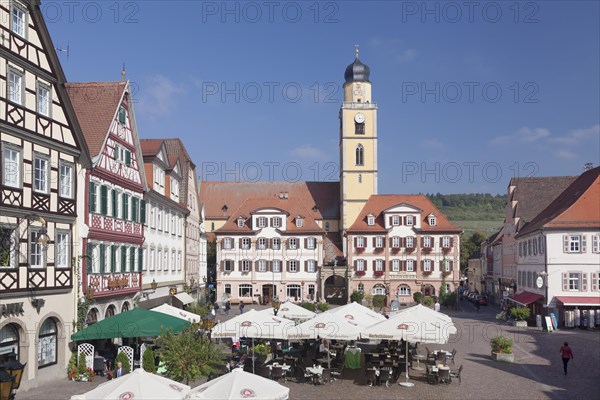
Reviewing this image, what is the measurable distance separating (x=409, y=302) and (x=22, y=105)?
51169mm

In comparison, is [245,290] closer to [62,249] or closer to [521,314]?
[521,314]

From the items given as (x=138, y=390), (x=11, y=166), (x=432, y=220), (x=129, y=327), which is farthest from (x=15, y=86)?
(x=432, y=220)

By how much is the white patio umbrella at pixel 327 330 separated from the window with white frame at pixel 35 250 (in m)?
9.07

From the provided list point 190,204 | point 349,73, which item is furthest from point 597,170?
point 349,73

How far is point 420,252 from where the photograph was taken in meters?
68.6

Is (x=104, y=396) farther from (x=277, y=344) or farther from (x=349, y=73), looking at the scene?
(x=349, y=73)

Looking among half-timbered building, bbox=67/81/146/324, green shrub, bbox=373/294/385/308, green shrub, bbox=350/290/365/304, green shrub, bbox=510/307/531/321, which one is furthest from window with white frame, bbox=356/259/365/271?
half-timbered building, bbox=67/81/146/324

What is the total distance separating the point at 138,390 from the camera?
1363 centimetres

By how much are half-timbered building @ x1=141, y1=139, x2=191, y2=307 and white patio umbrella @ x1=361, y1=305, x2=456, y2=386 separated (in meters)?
16.1

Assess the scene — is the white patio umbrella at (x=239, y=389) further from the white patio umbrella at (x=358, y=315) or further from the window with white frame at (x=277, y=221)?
the window with white frame at (x=277, y=221)

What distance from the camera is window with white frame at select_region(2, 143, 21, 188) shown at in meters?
21.5

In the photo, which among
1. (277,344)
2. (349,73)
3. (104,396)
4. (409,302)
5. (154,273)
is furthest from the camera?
(349,73)

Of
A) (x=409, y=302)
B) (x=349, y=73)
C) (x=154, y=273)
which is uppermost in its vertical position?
(x=349, y=73)

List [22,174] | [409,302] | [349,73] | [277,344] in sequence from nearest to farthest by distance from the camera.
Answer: [22,174], [277,344], [409,302], [349,73]
